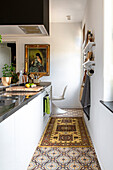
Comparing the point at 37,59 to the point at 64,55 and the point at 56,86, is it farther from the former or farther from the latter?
the point at 56,86

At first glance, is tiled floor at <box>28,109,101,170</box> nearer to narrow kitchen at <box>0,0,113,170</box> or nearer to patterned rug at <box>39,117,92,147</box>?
narrow kitchen at <box>0,0,113,170</box>

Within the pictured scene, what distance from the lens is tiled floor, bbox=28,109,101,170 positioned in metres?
2.30

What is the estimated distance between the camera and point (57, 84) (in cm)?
646

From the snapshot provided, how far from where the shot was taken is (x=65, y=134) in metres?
3.61

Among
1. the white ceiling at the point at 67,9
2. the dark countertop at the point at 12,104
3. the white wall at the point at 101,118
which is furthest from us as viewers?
the white ceiling at the point at 67,9

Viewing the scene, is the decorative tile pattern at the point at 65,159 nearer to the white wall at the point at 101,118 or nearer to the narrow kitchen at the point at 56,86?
the narrow kitchen at the point at 56,86

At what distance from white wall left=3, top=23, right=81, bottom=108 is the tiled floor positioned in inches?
143

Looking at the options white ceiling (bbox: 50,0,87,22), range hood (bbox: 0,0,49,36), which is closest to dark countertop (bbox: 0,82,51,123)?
range hood (bbox: 0,0,49,36)

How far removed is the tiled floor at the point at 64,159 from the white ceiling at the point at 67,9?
136 inches

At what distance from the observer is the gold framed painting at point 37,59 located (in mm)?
6328

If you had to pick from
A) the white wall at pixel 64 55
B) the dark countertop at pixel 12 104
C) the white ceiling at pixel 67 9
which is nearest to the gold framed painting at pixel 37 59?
the white wall at pixel 64 55

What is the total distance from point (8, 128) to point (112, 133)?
85 centimetres

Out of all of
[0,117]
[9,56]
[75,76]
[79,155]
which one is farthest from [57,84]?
[0,117]

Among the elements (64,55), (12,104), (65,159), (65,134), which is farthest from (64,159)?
(64,55)
